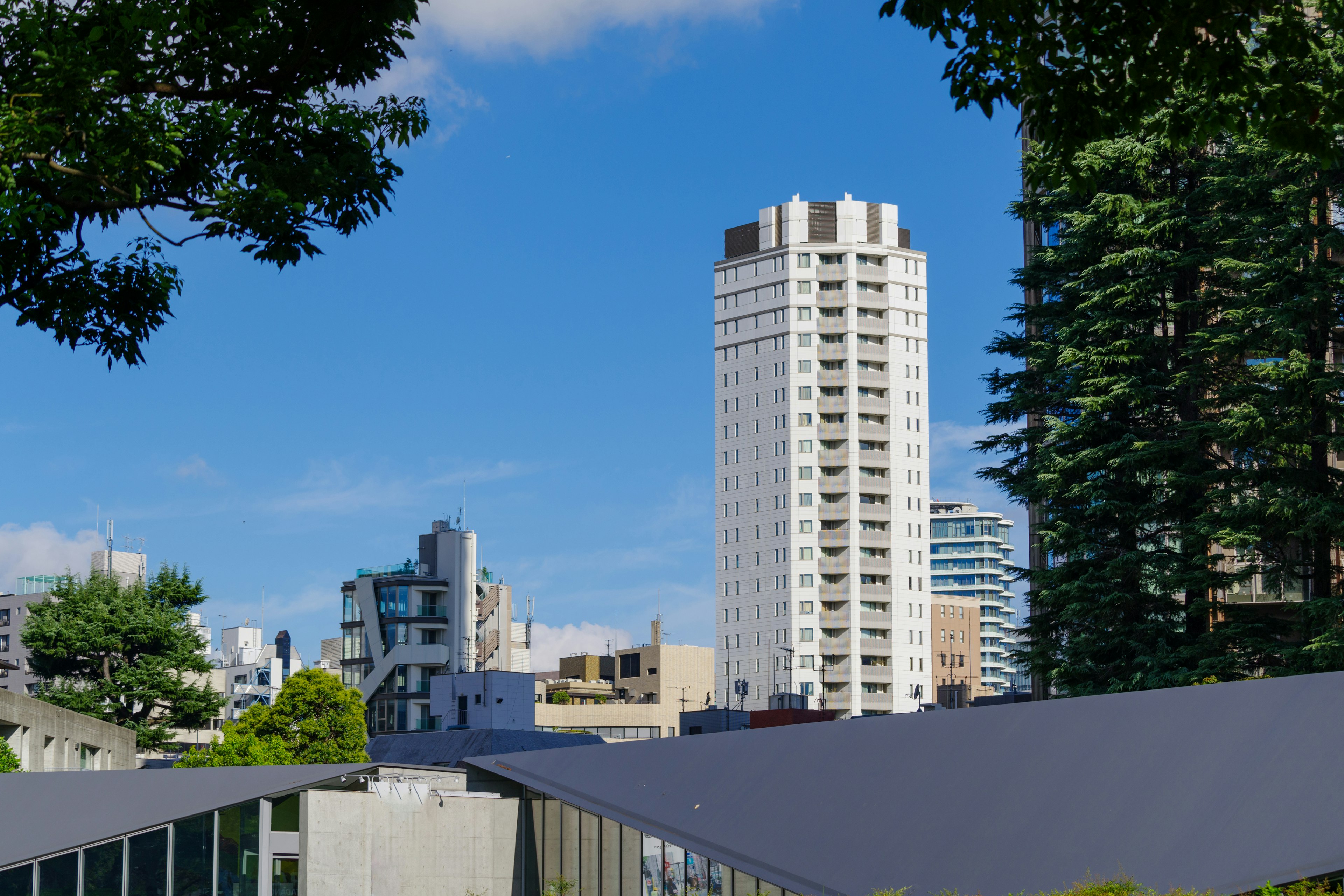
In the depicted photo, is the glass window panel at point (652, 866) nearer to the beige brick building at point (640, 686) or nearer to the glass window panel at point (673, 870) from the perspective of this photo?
the glass window panel at point (673, 870)

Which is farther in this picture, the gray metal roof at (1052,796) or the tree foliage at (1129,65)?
the gray metal roof at (1052,796)

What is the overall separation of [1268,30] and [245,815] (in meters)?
28.0

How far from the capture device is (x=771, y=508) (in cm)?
13500

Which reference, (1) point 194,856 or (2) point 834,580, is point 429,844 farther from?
(2) point 834,580

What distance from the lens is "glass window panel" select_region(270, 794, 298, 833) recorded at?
3145 cm

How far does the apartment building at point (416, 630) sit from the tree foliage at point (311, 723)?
21.1 m

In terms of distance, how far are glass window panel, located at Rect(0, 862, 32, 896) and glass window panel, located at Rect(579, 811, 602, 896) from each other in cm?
1229

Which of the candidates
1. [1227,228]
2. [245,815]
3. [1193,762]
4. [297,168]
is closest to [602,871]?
[245,815]

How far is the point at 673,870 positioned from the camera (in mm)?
24047

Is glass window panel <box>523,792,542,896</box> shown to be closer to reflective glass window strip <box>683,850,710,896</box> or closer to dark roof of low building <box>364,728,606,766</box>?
reflective glass window strip <box>683,850,710,896</box>

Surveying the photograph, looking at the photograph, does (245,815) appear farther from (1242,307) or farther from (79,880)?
(1242,307)

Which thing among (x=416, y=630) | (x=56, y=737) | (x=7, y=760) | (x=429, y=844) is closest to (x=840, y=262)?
(x=416, y=630)

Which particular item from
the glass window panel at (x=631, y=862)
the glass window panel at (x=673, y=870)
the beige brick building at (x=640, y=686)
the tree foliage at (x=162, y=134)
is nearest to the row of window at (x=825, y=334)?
the beige brick building at (x=640, y=686)

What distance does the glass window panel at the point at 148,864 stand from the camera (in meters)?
30.8
